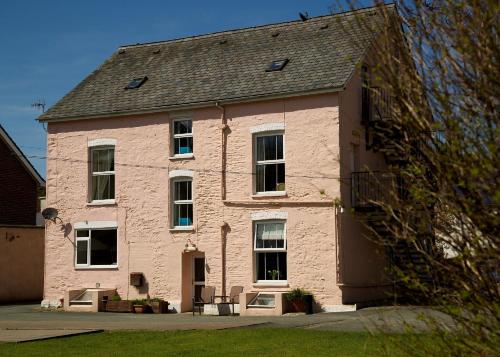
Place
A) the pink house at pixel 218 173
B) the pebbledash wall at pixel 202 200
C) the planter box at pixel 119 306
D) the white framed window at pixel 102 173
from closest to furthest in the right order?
1. the pebbledash wall at pixel 202 200
2. the pink house at pixel 218 173
3. the planter box at pixel 119 306
4. the white framed window at pixel 102 173

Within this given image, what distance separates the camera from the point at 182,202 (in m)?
26.3

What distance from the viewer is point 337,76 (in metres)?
24.0

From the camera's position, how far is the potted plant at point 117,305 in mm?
25906

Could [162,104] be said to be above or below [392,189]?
above

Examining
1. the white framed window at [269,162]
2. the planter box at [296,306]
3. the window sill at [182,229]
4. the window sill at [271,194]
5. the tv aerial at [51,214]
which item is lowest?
the planter box at [296,306]

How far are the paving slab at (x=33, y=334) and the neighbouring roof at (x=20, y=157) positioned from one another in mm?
17683

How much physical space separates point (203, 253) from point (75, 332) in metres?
8.57

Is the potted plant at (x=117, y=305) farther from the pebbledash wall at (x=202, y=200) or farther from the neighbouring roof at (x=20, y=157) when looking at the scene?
the neighbouring roof at (x=20, y=157)

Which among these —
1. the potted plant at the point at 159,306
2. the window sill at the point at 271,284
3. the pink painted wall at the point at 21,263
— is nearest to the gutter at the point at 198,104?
the window sill at the point at 271,284

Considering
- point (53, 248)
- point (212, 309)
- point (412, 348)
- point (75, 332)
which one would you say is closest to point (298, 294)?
point (212, 309)

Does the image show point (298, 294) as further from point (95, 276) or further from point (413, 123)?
point (413, 123)

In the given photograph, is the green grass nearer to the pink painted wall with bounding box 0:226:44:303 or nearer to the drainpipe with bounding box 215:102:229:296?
the drainpipe with bounding box 215:102:229:296

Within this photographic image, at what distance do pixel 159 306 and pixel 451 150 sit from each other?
840 inches

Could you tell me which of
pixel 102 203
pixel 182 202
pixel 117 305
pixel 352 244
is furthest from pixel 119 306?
pixel 352 244
